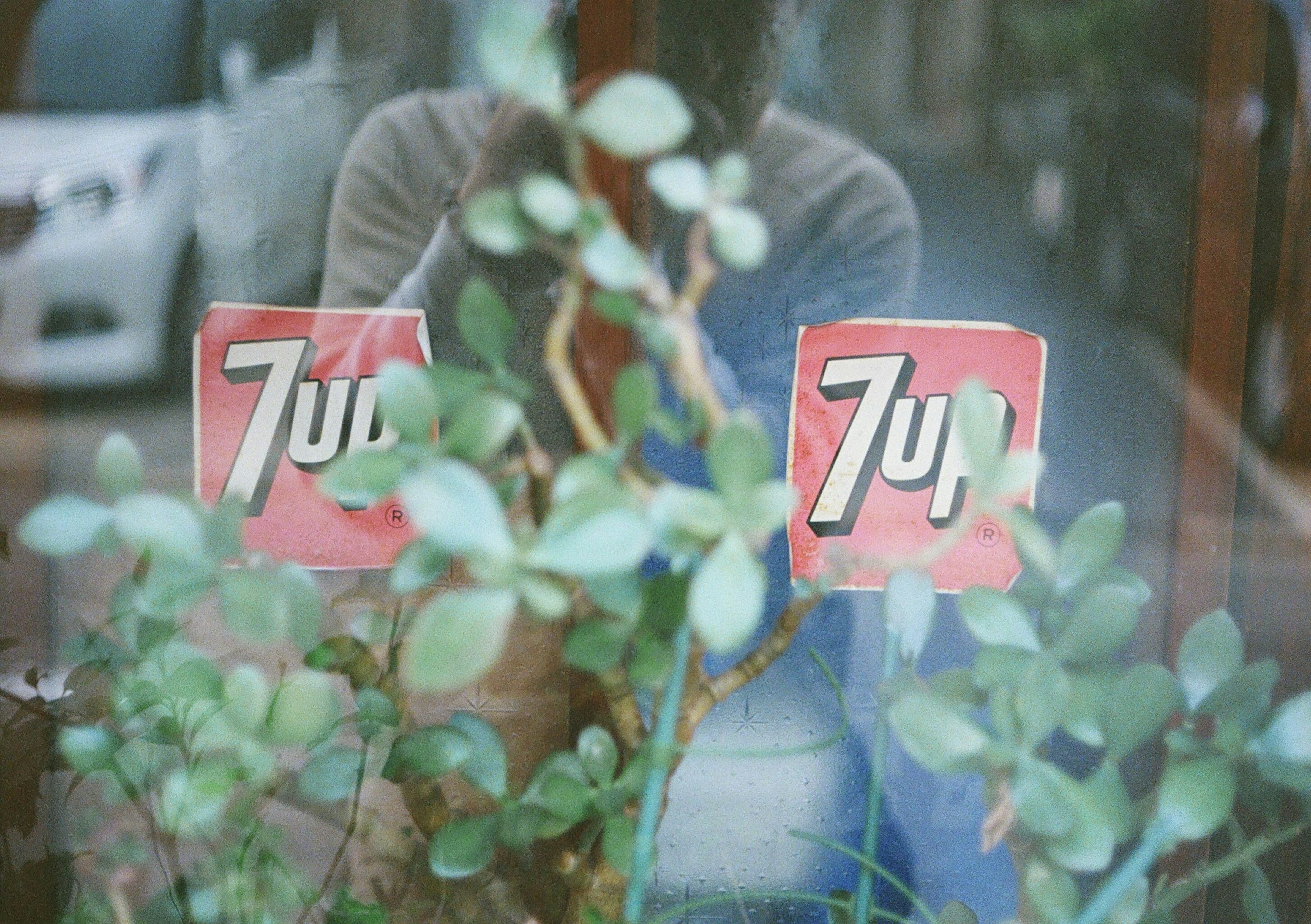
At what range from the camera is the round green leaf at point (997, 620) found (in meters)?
0.79

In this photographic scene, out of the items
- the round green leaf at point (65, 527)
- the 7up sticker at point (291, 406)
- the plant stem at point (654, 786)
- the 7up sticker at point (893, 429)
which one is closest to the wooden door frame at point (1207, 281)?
the 7up sticker at point (893, 429)

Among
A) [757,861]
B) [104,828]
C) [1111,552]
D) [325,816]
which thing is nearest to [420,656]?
[1111,552]

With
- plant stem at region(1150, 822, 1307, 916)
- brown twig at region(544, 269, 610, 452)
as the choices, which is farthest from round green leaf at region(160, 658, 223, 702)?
plant stem at region(1150, 822, 1307, 916)

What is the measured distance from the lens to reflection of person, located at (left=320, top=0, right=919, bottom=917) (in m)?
1.38

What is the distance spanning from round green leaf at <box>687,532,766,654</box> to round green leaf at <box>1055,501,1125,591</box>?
39cm

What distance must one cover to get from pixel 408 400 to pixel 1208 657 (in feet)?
2.14

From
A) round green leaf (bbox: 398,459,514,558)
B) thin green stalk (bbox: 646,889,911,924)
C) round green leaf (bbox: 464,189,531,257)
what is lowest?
thin green stalk (bbox: 646,889,911,924)

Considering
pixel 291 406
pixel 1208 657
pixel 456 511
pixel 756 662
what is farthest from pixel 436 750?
pixel 291 406

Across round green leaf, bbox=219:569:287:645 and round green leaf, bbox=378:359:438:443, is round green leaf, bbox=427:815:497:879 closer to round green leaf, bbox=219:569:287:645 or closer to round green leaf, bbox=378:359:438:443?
round green leaf, bbox=219:569:287:645

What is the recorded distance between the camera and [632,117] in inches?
25.7

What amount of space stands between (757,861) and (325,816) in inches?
23.7

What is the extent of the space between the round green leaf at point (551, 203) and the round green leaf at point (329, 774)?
487mm

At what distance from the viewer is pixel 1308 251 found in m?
1.38

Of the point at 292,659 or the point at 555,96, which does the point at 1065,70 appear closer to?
the point at 555,96
